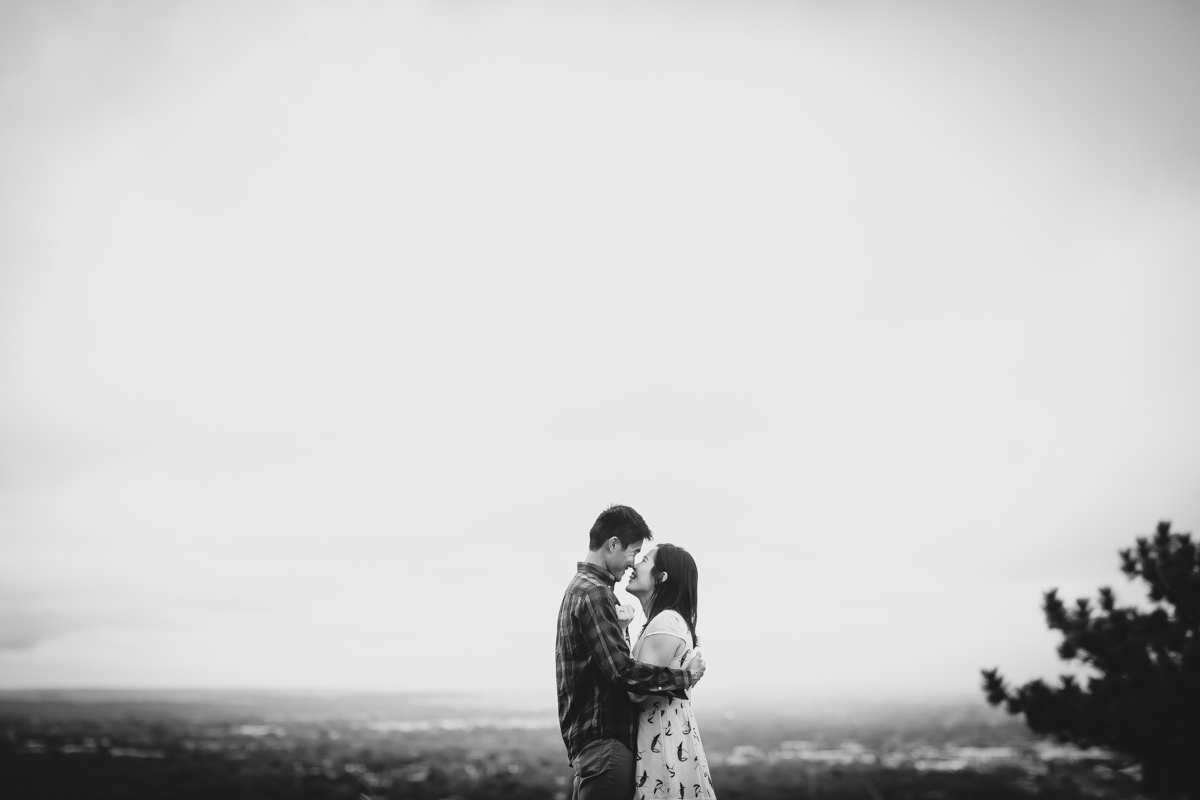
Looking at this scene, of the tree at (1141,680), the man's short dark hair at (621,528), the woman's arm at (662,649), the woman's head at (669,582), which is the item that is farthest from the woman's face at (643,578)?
the tree at (1141,680)

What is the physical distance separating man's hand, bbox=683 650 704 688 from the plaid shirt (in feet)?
0.20

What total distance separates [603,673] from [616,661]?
130mm

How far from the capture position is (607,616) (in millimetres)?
3947

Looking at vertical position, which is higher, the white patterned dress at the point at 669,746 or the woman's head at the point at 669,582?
the woman's head at the point at 669,582

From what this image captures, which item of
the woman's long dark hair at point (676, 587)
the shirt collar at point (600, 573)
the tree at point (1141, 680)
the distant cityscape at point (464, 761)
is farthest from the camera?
the distant cityscape at point (464, 761)

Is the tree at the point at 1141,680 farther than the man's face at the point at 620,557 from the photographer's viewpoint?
Yes

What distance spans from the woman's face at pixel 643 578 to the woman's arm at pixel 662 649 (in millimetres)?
369

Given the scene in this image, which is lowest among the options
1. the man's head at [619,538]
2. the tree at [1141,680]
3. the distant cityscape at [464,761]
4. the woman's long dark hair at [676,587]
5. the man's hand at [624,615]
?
the distant cityscape at [464,761]

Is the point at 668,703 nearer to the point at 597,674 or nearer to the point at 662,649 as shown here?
the point at 662,649

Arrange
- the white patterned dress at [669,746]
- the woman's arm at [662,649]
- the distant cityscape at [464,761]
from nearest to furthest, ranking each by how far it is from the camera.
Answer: the white patterned dress at [669,746] → the woman's arm at [662,649] → the distant cityscape at [464,761]

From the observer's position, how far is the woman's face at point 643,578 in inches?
171

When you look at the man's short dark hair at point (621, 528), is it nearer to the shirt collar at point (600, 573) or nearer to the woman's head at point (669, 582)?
the shirt collar at point (600, 573)

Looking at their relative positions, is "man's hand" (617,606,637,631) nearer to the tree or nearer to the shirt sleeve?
the shirt sleeve

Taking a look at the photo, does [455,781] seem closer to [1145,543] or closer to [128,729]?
[1145,543]
